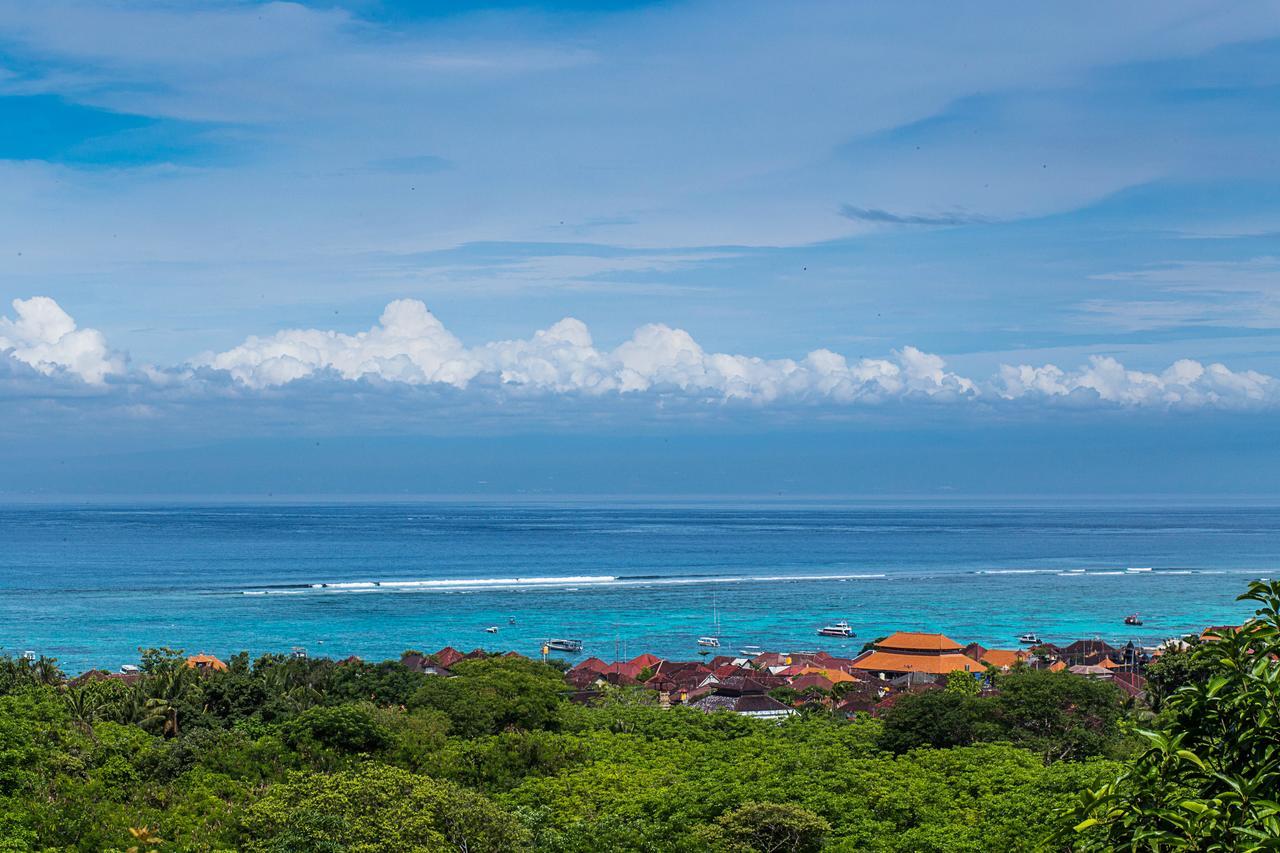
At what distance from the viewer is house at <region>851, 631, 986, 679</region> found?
5244 cm

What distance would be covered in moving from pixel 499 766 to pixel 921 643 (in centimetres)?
3486

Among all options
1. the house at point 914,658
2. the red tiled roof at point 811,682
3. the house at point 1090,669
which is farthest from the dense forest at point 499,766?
the house at point 914,658

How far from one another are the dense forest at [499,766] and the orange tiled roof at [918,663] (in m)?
20.7

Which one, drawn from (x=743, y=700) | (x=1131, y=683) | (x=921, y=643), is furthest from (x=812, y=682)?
(x=1131, y=683)

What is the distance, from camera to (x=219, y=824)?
19719 mm

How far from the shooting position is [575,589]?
311 ft

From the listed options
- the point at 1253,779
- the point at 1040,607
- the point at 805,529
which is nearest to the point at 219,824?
the point at 1253,779

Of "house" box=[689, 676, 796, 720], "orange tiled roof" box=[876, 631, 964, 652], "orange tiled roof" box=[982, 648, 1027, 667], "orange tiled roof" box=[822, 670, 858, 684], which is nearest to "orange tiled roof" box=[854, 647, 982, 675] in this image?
"orange tiled roof" box=[876, 631, 964, 652]

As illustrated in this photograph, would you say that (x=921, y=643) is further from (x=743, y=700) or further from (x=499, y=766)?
(x=499, y=766)

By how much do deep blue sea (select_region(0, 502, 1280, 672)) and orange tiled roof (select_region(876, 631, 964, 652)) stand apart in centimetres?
932

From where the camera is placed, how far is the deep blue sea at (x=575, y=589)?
68.2 meters

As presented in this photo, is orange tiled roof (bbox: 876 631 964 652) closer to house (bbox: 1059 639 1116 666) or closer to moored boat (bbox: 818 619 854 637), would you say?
house (bbox: 1059 639 1116 666)

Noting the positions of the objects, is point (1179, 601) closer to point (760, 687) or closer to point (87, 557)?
point (760, 687)

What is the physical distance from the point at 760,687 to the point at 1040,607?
47109mm
